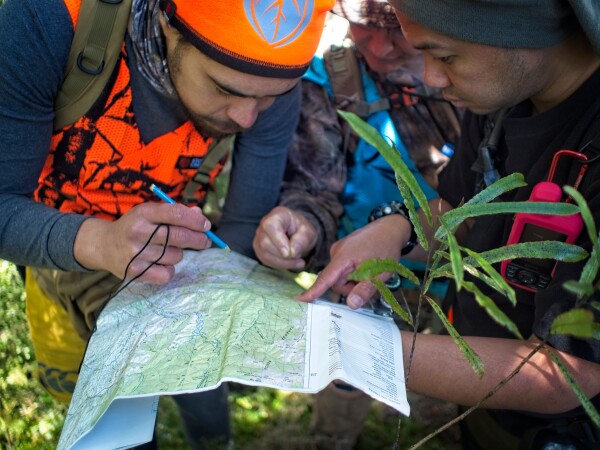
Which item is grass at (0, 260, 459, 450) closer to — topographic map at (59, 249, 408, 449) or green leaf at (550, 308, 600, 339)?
topographic map at (59, 249, 408, 449)

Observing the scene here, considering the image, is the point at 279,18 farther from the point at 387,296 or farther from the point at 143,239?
the point at 387,296

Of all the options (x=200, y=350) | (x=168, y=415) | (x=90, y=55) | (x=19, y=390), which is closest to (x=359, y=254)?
(x=200, y=350)

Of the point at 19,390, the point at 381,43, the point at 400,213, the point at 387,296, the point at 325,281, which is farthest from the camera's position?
the point at 19,390

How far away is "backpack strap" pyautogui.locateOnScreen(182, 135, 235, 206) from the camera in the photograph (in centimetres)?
210

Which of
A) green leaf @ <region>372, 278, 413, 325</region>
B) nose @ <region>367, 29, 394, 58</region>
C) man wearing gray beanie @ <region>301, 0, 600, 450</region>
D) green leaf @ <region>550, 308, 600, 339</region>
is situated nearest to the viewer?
green leaf @ <region>550, 308, 600, 339</region>

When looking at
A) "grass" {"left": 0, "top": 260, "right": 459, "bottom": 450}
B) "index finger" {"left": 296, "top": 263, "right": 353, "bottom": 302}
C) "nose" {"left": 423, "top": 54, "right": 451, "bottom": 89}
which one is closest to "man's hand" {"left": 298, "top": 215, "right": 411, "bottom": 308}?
"index finger" {"left": 296, "top": 263, "right": 353, "bottom": 302}

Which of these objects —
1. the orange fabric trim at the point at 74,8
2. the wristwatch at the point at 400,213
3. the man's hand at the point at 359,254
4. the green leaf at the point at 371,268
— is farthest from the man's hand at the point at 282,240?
the green leaf at the point at 371,268

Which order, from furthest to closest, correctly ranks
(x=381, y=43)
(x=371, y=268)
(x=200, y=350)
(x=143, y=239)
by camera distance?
(x=381, y=43) < (x=143, y=239) < (x=200, y=350) < (x=371, y=268)

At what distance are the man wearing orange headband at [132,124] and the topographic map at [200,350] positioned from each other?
0.13 meters

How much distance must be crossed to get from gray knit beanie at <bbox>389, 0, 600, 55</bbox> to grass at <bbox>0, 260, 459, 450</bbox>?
6.21 feet

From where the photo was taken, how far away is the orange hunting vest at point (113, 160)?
1.81 m

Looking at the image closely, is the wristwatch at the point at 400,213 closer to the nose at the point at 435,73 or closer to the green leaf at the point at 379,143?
the nose at the point at 435,73

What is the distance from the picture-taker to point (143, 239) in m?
1.60

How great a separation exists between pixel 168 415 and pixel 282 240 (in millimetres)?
1294
